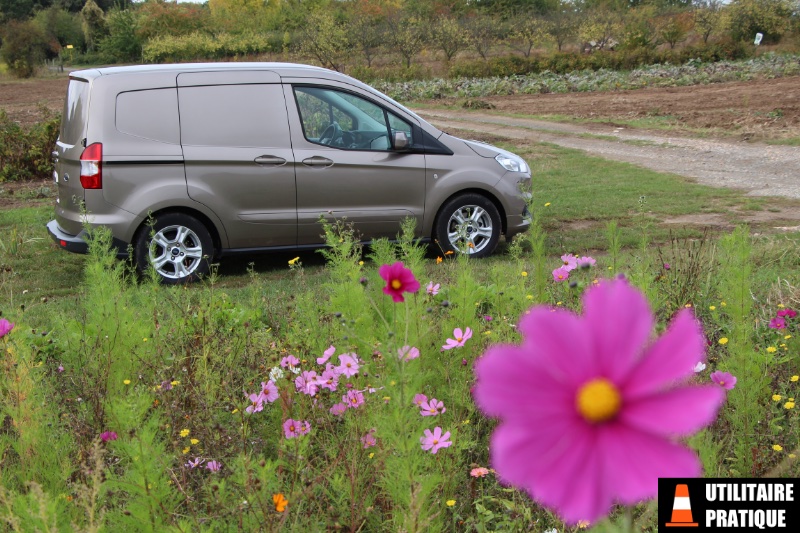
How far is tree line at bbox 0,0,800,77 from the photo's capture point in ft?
145

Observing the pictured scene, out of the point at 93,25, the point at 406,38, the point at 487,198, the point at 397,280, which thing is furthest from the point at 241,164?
the point at 93,25

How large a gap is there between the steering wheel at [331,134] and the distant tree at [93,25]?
58619 millimetres

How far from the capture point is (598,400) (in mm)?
604

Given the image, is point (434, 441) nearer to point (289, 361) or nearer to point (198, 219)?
point (289, 361)

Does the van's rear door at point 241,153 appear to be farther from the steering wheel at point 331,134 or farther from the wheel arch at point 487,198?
the wheel arch at point 487,198

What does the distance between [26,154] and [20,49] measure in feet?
122

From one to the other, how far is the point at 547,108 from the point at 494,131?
21.4 ft

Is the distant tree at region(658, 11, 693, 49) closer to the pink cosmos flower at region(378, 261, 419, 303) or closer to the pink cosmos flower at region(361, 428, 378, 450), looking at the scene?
the pink cosmos flower at region(361, 428, 378, 450)

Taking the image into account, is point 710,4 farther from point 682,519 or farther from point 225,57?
point 682,519

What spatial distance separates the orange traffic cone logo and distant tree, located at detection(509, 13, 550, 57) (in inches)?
1844

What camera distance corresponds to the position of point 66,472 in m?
2.60

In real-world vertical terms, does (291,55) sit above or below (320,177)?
above

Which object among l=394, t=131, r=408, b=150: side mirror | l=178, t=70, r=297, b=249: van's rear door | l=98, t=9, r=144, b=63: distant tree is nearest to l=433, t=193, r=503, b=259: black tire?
l=394, t=131, r=408, b=150: side mirror

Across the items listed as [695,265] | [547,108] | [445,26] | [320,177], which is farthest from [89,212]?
[445,26]
